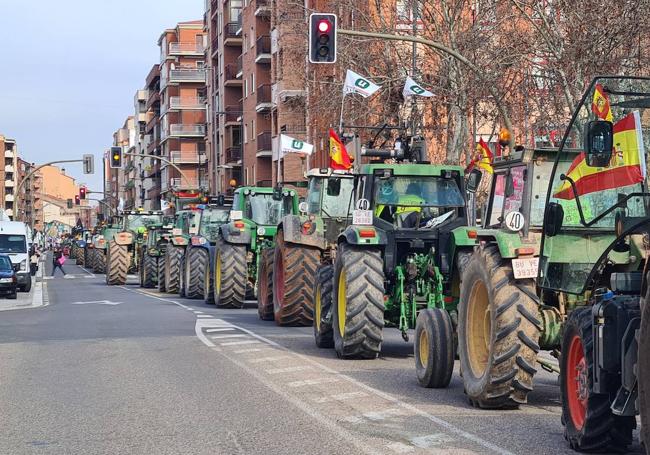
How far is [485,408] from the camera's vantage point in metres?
10.4

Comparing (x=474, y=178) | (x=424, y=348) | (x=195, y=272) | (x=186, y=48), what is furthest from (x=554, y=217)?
(x=186, y=48)

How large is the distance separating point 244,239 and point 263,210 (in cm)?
146

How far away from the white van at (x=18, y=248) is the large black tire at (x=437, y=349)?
28.4m

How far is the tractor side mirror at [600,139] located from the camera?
7531 millimetres

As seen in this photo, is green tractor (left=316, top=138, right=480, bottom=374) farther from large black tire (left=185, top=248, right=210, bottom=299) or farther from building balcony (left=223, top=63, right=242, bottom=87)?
building balcony (left=223, top=63, right=242, bottom=87)

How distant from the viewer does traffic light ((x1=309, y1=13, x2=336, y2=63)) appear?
20750mm

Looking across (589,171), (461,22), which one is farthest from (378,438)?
(461,22)

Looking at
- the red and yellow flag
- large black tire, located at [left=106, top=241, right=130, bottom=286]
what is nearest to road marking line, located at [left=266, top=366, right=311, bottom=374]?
the red and yellow flag

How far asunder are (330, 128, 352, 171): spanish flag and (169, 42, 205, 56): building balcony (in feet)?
326

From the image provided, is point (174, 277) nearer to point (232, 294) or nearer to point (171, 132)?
point (232, 294)

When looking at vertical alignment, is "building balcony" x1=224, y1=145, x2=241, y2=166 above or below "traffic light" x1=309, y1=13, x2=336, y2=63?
above

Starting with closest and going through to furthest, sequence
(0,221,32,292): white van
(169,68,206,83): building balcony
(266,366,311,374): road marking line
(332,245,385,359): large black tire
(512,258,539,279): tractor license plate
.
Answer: (512,258,539,279): tractor license plate, (266,366,311,374): road marking line, (332,245,385,359): large black tire, (0,221,32,292): white van, (169,68,206,83): building balcony

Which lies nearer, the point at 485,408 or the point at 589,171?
the point at 589,171

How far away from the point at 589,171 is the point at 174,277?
26287 millimetres
